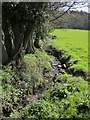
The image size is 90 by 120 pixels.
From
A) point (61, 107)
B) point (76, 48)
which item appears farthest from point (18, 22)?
point (76, 48)

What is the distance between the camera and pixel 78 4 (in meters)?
22.8

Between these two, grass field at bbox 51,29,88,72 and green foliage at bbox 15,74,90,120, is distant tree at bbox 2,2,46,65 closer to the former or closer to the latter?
green foliage at bbox 15,74,90,120

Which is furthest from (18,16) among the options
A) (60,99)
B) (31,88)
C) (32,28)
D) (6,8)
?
(60,99)

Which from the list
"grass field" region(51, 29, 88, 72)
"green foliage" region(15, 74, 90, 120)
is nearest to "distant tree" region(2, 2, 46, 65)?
"green foliage" region(15, 74, 90, 120)

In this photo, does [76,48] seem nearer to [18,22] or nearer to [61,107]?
[18,22]

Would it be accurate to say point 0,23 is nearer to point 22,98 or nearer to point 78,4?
point 22,98

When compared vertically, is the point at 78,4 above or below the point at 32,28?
above

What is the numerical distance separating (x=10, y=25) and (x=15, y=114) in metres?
8.42

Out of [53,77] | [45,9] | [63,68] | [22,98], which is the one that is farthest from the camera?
[63,68]

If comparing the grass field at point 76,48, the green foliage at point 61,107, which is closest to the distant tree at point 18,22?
the green foliage at point 61,107

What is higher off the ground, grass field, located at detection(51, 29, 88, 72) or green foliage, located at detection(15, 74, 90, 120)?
green foliage, located at detection(15, 74, 90, 120)

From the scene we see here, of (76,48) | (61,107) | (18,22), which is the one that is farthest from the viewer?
(76,48)

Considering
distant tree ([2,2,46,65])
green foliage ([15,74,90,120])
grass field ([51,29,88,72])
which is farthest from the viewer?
grass field ([51,29,88,72])

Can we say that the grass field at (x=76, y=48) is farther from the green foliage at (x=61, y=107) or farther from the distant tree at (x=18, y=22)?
the green foliage at (x=61, y=107)
